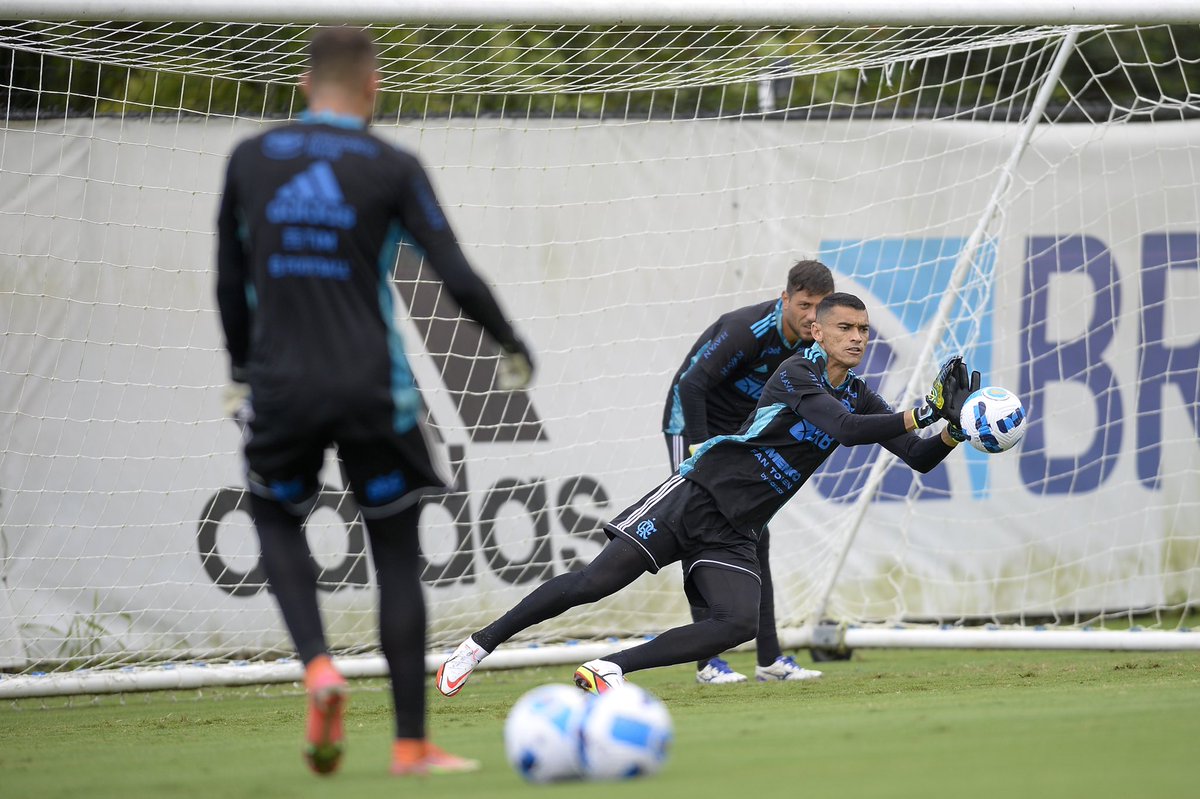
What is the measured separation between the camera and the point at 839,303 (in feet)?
17.4

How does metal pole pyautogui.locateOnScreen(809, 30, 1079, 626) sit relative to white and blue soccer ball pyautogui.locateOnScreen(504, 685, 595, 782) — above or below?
above

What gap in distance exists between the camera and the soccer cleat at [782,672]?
6.30 m

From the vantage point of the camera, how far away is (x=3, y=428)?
7.19 meters

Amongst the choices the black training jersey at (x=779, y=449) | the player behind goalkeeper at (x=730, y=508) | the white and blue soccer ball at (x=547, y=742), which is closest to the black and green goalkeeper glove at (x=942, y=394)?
the player behind goalkeeper at (x=730, y=508)

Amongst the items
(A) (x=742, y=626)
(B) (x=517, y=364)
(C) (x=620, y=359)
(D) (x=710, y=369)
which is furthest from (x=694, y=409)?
(B) (x=517, y=364)

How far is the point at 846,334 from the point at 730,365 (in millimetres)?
1038

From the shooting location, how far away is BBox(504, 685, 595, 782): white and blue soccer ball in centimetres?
301

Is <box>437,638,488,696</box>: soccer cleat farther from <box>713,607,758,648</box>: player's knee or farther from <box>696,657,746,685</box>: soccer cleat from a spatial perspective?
<box>696,657,746,685</box>: soccer cleat

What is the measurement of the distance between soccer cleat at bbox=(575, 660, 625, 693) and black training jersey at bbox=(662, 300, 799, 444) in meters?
1.47

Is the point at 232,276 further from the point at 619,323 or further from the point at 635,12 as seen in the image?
the point at 619,323

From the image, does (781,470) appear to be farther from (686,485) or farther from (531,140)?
(531,140)

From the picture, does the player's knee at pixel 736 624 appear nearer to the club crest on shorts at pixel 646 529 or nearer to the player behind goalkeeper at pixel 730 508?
the player behind goalkeeper at pixel 730 508

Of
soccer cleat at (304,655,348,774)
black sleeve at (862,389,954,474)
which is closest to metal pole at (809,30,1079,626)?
black sleeve at (862,389,954,474)

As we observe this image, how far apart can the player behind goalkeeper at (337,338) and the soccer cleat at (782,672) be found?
130 inches
